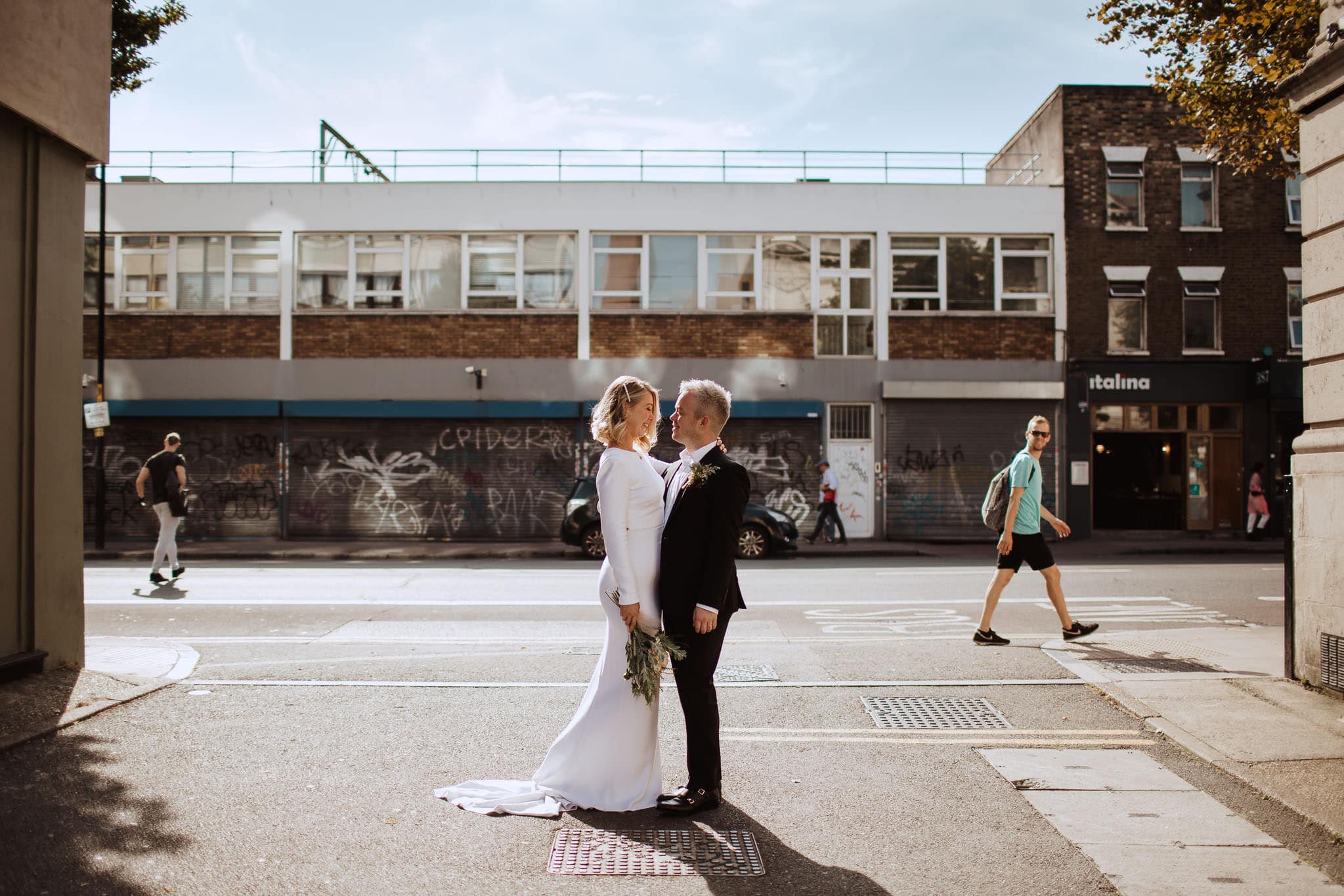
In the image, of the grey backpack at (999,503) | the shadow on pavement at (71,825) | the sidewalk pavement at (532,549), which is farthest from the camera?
the sidewalk pavement at (532,549)

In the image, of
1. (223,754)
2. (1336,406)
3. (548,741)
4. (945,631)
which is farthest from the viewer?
(945,631)

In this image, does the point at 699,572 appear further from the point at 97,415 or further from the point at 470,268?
the point at 470,268

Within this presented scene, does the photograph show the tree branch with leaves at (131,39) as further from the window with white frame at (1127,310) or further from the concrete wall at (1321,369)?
the window with white frame at (1127,310)

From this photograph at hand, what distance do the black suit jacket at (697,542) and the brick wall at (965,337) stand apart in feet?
59.1

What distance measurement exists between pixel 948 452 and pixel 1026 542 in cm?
1351

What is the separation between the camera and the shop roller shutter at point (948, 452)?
70.1 ft

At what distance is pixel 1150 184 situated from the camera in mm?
21719

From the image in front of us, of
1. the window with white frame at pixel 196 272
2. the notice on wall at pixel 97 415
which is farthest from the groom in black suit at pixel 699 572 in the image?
the window with white frame at pixel 196 272

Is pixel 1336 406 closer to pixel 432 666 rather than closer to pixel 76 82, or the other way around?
pixel 432 666

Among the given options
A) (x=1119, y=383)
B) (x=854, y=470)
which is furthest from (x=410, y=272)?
(x=1119, y=383)

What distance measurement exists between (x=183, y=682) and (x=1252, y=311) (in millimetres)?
22100

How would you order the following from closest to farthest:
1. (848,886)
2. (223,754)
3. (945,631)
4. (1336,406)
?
(848,886) → (223,754) → (1336,406) → (945,631)

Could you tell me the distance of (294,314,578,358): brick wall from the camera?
21438mm

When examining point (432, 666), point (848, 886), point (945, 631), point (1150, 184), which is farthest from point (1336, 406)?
point (1150, 184)
